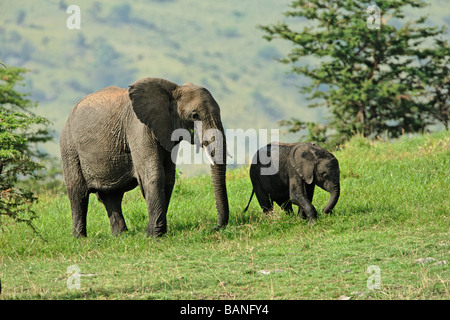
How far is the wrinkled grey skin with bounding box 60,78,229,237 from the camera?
11000 mm

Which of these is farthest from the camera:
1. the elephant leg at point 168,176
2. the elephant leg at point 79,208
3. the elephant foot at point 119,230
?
the elephant leg at point 79,208

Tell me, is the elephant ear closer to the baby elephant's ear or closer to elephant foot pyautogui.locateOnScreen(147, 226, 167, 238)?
elephant foot pyautogui.locateOnScreen(147, 226, 167, 238)

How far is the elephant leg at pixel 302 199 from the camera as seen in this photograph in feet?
37.4

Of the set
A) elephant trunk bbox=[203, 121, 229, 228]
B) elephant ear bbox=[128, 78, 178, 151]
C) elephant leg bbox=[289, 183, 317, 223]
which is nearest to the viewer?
elephant trunk bbox=[203, 121, 229, 228]

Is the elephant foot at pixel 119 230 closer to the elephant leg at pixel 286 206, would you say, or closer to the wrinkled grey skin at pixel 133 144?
the wrinkled grey skin at pixel 133 144

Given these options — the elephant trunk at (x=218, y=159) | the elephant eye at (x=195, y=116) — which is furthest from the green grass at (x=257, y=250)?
the elephant eye at (x=195, y=116)

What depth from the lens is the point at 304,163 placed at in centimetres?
1161

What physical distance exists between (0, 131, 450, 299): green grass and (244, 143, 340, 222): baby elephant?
→ 0.32 m

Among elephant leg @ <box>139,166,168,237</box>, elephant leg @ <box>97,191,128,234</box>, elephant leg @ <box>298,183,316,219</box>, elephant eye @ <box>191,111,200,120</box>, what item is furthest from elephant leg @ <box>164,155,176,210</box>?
elephant leg @ <box>298,183,316,219</box>

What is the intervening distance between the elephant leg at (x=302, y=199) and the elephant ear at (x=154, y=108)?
2249 mm

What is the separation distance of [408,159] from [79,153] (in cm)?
824

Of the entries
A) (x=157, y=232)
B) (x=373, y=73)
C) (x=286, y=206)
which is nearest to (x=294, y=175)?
(x=286, y=206)

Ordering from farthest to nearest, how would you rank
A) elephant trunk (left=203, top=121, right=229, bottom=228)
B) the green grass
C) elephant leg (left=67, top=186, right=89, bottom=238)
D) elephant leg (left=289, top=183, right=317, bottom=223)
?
elephant leg (left=67, top=186, right=89, bottom=238) < elephant leg (left=289, top=183, right=317, bottom=223) < elephant trunk (left=203, top=121, right=229, bottom=228) < the green grass
